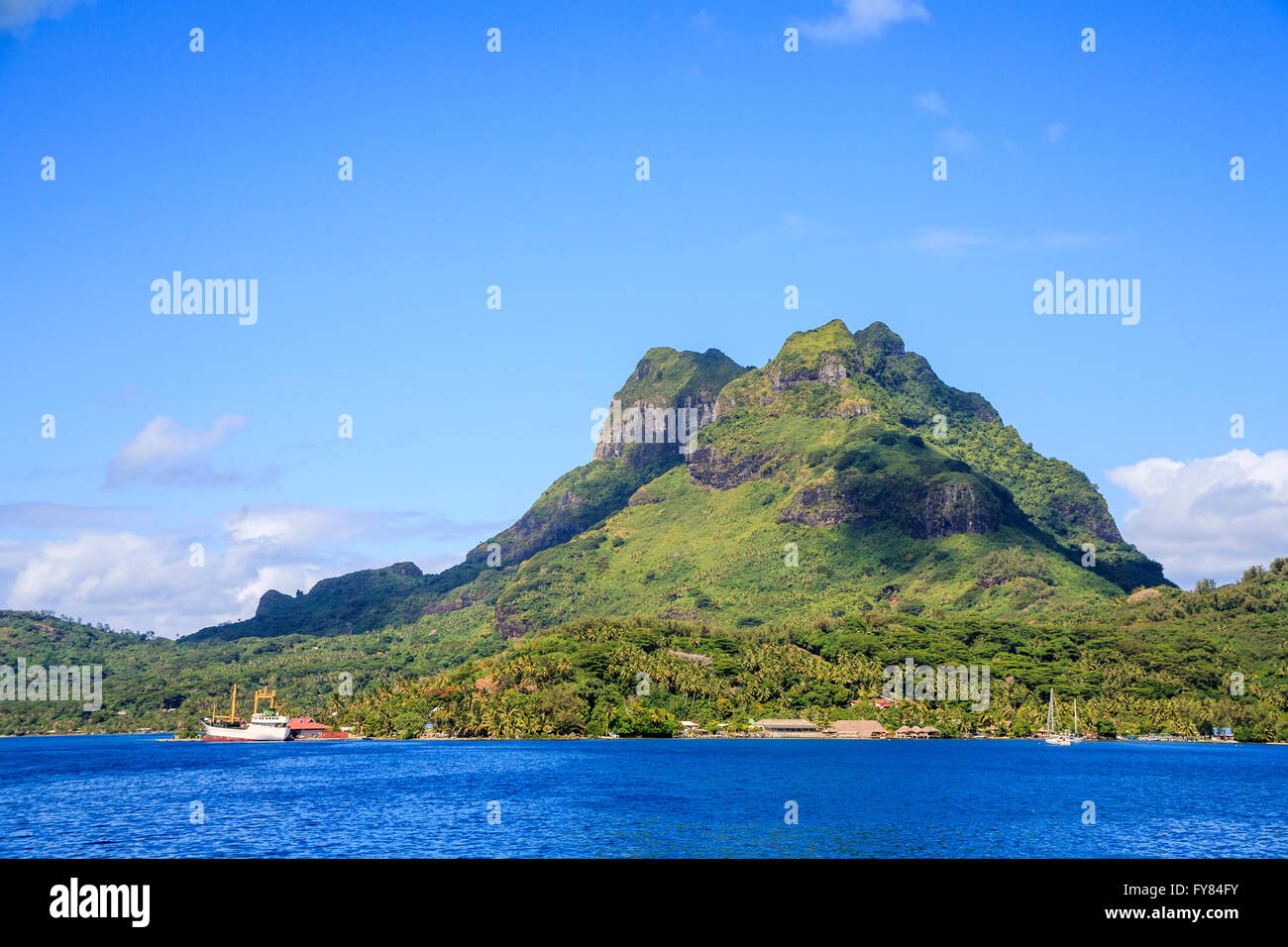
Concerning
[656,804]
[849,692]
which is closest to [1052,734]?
[849,692]

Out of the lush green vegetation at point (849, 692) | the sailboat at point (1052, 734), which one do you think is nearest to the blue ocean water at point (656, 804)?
the sailboat at point (1052, 734)

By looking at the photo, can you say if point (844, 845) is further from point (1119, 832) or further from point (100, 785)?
point (100, 785)

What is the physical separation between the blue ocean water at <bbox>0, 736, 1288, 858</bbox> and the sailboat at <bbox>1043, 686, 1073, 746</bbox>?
14340mm

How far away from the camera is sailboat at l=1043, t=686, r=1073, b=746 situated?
530 feet

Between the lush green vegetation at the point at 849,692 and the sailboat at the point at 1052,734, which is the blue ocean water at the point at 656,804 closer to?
the sailboat at the point at 1052,734

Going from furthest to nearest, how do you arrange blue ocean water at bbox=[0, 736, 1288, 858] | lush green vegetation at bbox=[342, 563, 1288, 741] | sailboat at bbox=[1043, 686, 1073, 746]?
1. lush green vegetation at bbox=[342, 563, 1288, 741]
2. sailboat at bbox=[1043, 686, 1073, 746]
3. blue ocean water at bbox=[0, 736, 1288, 858]

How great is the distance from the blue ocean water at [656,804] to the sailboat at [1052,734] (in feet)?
47.0

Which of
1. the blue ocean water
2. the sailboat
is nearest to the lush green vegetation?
the sailboat

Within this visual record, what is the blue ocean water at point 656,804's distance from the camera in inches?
2473

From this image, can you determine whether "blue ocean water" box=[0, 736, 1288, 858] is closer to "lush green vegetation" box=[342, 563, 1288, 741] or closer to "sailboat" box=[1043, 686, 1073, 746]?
"sailboat" box=[1043, 686, 1073, 746]

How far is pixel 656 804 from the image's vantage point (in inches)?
3258

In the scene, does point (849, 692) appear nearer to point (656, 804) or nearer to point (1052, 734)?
point (1052, 734)
